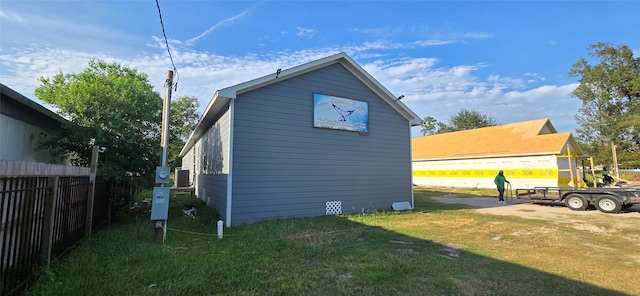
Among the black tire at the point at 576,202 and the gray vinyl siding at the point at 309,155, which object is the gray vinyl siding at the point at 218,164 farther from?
the black tire at the point at 576,202

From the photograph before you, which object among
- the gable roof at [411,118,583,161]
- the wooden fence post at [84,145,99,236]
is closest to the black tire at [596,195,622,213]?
the gable roof at [411,118,583,161]

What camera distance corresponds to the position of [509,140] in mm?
23594

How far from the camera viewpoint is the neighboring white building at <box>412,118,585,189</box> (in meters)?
19.9

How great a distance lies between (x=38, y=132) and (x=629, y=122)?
43240mm

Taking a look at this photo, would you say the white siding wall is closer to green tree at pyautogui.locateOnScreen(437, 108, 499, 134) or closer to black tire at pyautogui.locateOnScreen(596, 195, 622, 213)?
black tire at pyautogui.locateOnScreen(596, 195, 622, 213)

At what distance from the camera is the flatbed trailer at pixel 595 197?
10555mm

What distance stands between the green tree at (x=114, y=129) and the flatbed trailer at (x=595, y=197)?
15.7m

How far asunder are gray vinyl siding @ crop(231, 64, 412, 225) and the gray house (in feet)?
0.10

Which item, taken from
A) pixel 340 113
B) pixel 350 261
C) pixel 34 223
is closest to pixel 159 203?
pixel 34 223

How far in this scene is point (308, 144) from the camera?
9.77 meters

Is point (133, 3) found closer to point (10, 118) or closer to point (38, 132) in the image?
point (10, 118)

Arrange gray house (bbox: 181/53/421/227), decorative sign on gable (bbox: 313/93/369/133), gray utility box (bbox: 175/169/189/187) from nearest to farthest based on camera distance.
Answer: gray house (bbox: 181/53/421/227), decorative sign on gable (bbox: 313/93/369/133), gray utility box (bbox: 175/169/189/187)

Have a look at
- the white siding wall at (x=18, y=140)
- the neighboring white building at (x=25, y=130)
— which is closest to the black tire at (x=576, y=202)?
the neighboring white building at (x=25, y=130)

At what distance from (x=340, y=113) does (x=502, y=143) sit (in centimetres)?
1909
